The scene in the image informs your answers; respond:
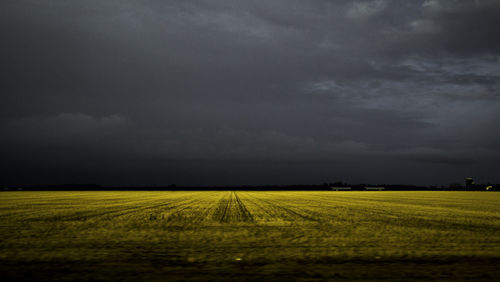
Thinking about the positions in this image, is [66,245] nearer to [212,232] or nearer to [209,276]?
[212,232]

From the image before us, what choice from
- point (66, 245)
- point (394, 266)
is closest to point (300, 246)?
point (394, 266)

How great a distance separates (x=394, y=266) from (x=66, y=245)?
9.84m

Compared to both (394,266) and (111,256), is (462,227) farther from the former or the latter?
(111,256)

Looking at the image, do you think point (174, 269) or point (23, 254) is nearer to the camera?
A: point (174, 269)

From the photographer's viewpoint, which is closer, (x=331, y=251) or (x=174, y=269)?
(x=174, y=269)

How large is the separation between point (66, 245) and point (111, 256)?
2.75 metres

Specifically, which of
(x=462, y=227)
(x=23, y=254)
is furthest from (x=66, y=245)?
(x=462, y=227)

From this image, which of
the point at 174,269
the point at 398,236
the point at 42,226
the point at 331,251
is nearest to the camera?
the point at 174,269

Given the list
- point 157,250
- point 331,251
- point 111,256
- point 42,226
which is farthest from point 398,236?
point 42,226

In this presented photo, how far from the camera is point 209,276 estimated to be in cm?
830

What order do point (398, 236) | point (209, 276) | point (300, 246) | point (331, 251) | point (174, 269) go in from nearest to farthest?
point (209, 276), point (174, 269), point (331, 251), point (300, 246), point (398, 236)

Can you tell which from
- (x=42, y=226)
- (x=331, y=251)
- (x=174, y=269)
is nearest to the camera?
(x=174, y=269)

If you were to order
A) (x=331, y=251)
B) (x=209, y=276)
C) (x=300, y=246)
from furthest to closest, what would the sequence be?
1. (x=300, y=246)
2. (x=331, y=251)
3. (x=209, y=276)

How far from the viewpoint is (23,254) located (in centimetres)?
1070
